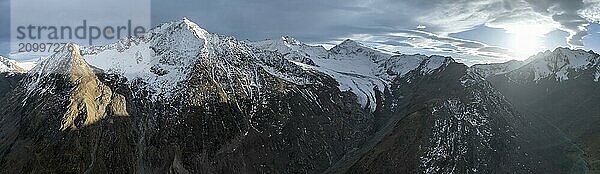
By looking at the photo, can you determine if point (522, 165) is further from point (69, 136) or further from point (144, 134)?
point (69, 136)

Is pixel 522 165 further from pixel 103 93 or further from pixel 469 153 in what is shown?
pixel 103 93

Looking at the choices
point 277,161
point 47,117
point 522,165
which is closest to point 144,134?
point 47,117

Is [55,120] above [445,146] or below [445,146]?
above

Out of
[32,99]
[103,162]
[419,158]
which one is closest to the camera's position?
[419,158]

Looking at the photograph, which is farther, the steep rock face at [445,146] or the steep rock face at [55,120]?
the steep rock face at [55,120]

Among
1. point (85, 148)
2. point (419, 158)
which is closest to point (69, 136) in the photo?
point (85, 148)

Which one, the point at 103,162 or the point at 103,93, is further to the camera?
the point at 103,93

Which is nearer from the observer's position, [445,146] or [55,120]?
[445,146]

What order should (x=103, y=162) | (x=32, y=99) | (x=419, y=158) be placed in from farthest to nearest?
(x=32, y=99) < (x=103, y=162) < (x=419, y=158)

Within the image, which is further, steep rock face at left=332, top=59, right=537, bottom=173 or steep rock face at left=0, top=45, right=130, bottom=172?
steep rock face at left=0, top=45, right=130, bottom=172

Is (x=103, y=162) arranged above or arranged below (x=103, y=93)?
below
